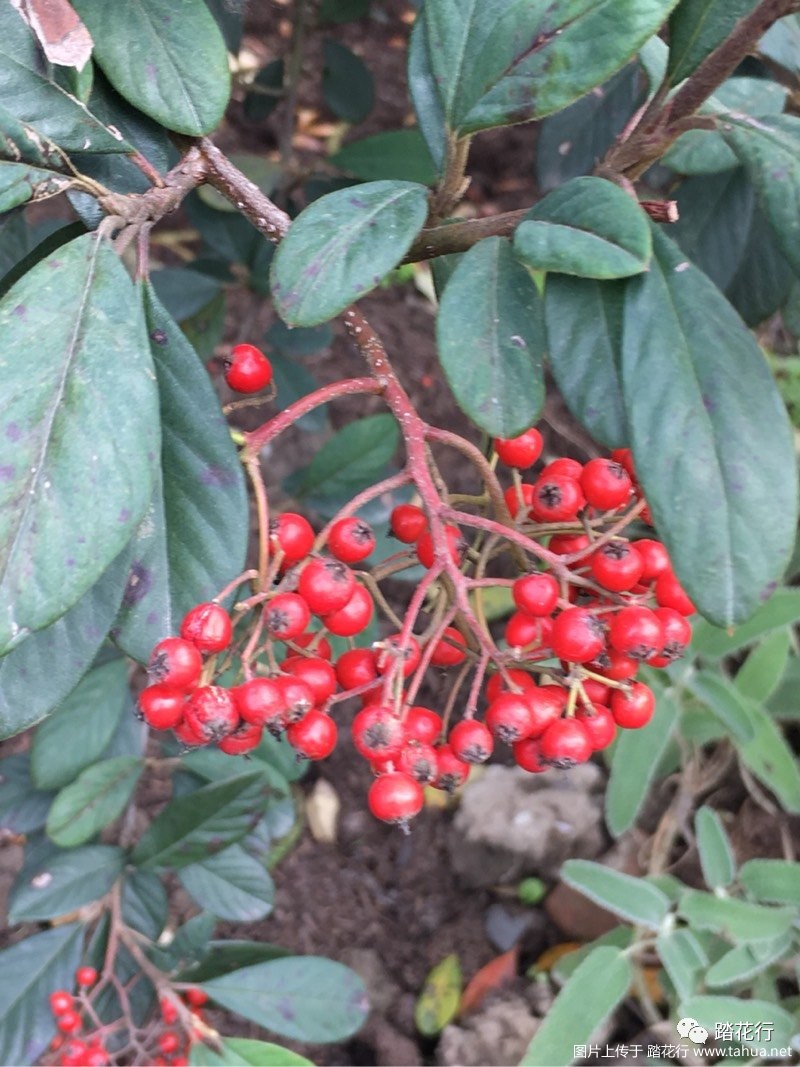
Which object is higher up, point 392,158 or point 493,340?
point 493,340

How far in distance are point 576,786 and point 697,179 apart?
→ 138 cm

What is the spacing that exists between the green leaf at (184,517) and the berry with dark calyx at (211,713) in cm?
13

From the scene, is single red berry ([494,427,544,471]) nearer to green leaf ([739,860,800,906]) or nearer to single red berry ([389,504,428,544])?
single red berry ([389,504,428,544])

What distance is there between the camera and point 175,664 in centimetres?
62

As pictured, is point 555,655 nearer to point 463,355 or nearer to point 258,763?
point 463,355

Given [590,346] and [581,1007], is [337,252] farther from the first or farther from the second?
[581,1007]

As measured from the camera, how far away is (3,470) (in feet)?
1.93

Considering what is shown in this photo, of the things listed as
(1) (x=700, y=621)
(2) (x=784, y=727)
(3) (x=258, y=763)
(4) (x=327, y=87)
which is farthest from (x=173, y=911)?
(4) (x=327, y=87)

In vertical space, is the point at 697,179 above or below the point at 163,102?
below

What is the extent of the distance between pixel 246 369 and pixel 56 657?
276mm

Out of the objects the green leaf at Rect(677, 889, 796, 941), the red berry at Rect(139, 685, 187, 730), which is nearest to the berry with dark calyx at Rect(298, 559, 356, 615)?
the red berry at Rect(139, 685, 187, 730)

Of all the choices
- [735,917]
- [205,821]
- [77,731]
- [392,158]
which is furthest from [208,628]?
[735,917]

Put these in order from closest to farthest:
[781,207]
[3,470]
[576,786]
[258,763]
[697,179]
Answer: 1. [3,470]
2. [781,207]
3. [697,179]
4. [258,763]
5. [576,786]

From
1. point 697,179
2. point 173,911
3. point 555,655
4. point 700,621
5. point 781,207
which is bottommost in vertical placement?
point 173,911
